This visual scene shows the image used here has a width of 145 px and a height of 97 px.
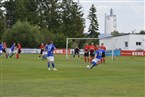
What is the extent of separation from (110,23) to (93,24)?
53.4 ft

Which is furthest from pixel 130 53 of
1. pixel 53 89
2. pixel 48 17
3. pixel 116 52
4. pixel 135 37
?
pixel 53 89

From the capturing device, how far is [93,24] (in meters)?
135

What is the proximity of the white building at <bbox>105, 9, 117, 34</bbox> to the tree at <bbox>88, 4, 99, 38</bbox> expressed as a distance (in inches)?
361

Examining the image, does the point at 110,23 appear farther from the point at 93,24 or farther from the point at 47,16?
the point at 47,16

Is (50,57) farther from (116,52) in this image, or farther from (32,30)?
(32,30)

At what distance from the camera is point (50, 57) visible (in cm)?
2722

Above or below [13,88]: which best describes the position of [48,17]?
above

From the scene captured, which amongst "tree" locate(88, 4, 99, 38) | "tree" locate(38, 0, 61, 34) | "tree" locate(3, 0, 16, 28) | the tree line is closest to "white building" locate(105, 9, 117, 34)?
"tree" locate(88, 4, 99, 38)

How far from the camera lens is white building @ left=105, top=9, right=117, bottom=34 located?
477ft

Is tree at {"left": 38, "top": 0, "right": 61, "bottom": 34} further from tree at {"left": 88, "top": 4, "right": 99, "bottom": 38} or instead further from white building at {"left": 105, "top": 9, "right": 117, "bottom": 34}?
white building at {"left": 105, "top": 9, "right": 117, "bottom": 34}

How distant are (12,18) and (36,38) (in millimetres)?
26832

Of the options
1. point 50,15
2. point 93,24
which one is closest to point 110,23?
point 93,24

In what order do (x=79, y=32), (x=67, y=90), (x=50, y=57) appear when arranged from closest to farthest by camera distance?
1. (x=67, y=90)
2. (x=50, y=57)
3. (x=79, y=32)

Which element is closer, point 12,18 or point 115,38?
point 115,38
